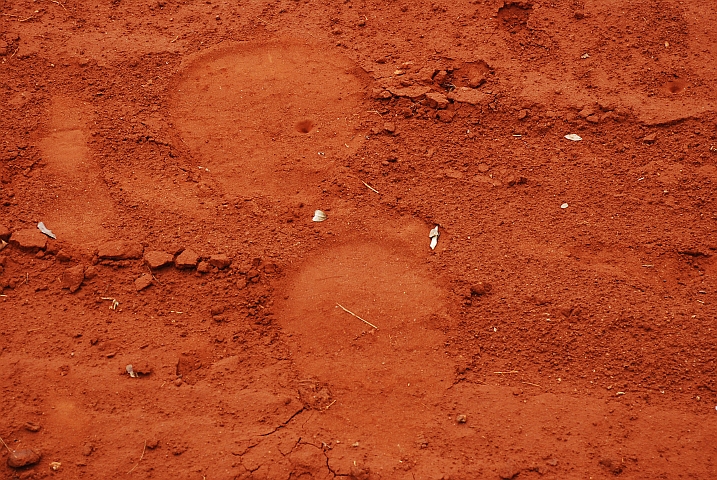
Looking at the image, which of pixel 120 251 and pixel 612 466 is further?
pixel 120 251

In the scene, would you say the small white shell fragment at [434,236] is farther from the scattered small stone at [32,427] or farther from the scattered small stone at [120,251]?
the scattered small stone at [32,427]

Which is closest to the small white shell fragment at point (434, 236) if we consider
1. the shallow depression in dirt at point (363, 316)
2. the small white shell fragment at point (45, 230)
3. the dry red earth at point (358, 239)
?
the dry red earth at point (358, 239)

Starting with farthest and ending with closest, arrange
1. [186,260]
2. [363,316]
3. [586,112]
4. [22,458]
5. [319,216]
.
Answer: [586,112] → [319,216] → [186,260] → [363,316] → [22,458]

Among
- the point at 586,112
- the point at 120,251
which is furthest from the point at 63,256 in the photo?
the point at 586,112

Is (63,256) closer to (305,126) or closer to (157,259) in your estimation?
(157,259)

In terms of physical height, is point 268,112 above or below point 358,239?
above

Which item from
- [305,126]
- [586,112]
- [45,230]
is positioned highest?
[586,112]

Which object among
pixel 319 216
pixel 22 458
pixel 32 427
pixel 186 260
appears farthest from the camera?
pixel 319 216
